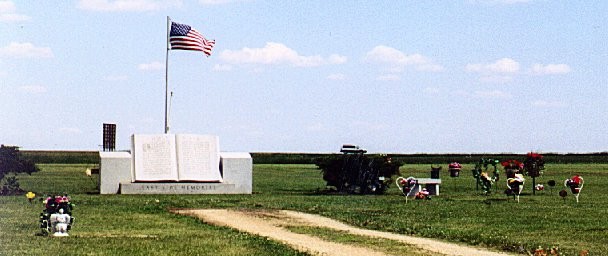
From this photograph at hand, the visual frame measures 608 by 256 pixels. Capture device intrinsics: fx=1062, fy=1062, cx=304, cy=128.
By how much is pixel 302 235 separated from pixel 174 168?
16.7m

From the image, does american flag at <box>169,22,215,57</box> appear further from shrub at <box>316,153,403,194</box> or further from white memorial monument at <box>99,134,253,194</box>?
shrub at <box>316,153,403,194</box>

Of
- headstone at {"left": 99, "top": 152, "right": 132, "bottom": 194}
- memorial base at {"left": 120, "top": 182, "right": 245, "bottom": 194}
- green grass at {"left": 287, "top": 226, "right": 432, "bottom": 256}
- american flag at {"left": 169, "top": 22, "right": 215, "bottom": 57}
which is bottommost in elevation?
green grass at {"left": 287, "top": 226, "right": 432, "bottom": 256}

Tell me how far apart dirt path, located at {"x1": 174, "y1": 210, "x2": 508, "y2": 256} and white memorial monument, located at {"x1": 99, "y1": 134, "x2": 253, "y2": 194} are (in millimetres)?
9382

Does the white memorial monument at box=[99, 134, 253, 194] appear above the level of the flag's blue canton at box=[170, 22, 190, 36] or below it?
below

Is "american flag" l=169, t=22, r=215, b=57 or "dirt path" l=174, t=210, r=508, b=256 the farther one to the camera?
"american flag" l=169, t=22, r=215, b=57

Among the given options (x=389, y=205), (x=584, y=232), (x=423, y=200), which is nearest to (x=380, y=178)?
(x=423, y=200)

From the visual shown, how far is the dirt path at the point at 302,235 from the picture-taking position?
56.0 ft

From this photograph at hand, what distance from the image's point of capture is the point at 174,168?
36156 mm

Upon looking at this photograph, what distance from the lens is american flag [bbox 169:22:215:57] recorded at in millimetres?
37594

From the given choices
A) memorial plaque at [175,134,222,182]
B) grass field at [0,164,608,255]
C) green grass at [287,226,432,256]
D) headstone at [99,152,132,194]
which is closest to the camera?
green grass at [287,226,432,256]

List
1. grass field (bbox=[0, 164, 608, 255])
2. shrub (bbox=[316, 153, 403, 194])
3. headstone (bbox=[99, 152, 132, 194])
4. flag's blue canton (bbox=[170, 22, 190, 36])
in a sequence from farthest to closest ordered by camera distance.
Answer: flag's blue canton (bbox=[170, 22, 190, 36]) < shrub (bbox=[316, 153, 403, 194]) < headstone (bbox=[99, 152, 132, 194]) < grass field (bbox=[0, 164, 608, 255])

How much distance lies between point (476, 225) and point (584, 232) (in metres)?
2.37

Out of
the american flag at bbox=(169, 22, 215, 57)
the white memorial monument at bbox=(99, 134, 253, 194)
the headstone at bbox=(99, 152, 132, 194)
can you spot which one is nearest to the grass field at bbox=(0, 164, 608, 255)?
the headstone at bbox=(99, 152, 132, 194)

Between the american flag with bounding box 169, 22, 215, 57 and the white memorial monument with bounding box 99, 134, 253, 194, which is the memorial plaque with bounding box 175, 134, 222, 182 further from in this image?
the american flag with bounding box 169, 22, 215, 57
